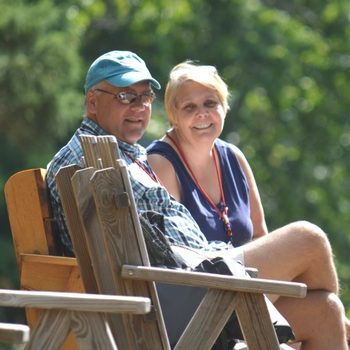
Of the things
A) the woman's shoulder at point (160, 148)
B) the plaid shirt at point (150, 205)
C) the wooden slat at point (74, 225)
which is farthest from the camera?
the woman's shoulder at point (160, 148)

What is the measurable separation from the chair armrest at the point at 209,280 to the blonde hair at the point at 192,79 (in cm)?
149

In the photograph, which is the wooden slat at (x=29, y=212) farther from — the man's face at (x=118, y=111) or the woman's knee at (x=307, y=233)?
the woman's knee at (x=307, y=233)

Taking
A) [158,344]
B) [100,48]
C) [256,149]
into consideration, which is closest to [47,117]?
[100,48]

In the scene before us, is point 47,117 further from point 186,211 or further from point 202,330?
point 202,330

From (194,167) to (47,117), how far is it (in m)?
7.40

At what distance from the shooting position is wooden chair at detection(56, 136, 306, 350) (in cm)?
450

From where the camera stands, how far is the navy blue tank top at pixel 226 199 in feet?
18.8

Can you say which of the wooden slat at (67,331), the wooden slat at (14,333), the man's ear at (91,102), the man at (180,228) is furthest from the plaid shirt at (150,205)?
the wooden slat at (14,333)

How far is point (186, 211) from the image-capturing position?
209 inches

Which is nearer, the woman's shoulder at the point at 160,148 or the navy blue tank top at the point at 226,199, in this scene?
the navy blue tank top at the point at 226,199

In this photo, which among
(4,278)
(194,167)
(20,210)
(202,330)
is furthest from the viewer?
(4,278)

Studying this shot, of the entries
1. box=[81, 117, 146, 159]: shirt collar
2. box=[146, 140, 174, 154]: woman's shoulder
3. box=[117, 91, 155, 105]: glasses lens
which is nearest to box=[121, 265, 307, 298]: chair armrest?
box=[81, 117, 146, 159]: shirt collar

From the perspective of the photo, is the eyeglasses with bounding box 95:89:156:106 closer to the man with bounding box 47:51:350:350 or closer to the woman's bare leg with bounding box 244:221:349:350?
the man with bounding box 47:51:350:350

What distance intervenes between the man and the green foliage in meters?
8.13
